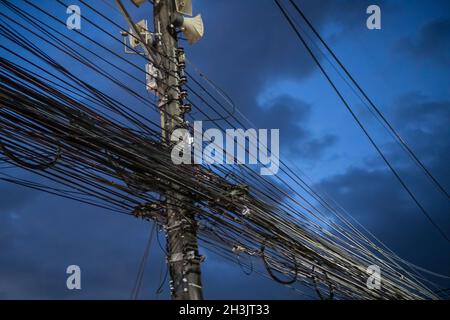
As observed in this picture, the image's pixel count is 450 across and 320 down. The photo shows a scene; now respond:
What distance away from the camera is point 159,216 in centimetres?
629

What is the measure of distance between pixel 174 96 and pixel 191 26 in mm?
1853

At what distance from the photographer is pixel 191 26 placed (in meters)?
8.04

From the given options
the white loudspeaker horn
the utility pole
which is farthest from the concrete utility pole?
the white loudspeaker horn

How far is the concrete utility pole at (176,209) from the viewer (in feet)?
18.7

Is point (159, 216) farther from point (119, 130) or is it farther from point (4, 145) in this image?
point (4, 145)

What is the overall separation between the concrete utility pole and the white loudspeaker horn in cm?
25

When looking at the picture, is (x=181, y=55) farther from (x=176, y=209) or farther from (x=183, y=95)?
(x=176, y=209)

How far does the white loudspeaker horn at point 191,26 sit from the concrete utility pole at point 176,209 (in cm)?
25

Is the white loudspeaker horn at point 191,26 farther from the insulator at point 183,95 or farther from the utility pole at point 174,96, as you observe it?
the insulator at point 183,95

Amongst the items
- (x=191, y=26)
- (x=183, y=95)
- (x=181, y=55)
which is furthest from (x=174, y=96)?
(x=191, y=26)

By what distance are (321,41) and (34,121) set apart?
368 cm

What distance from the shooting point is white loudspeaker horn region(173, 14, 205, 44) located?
7.69 m
